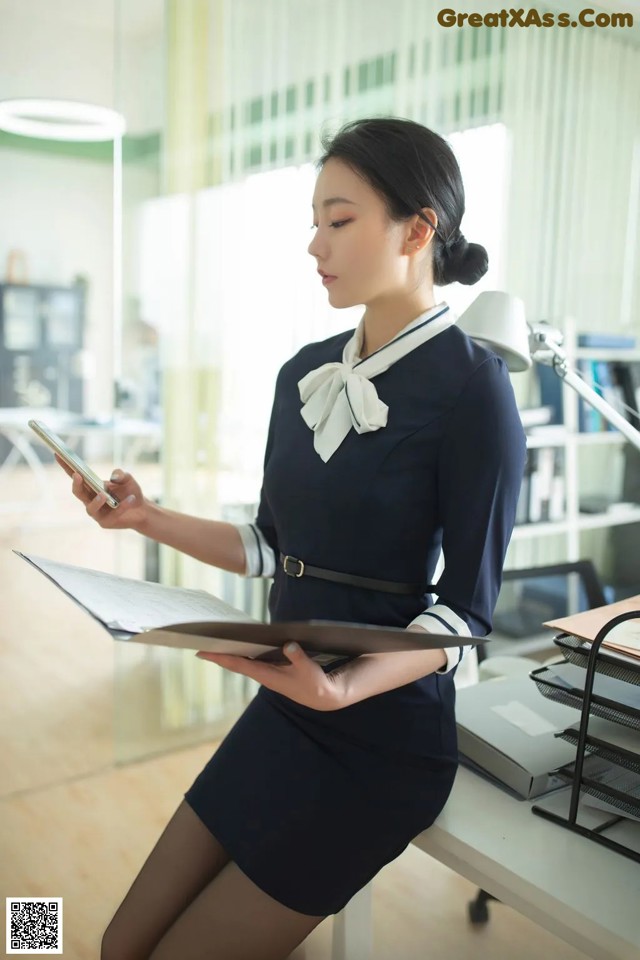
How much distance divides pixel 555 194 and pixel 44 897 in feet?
9.17

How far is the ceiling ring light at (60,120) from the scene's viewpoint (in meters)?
2.30

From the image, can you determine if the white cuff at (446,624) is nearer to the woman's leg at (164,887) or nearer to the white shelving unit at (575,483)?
the woman's leg at (164,887)

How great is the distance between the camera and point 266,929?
112 cm

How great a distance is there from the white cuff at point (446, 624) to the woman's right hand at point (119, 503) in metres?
0.50

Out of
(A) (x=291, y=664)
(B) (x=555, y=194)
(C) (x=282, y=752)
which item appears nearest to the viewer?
(A) (x=291, y=664)

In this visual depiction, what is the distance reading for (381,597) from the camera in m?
1.21

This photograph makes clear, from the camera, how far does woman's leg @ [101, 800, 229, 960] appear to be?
3.96 ft

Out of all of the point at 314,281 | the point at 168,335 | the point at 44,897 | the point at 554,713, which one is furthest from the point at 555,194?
the point at 44,897

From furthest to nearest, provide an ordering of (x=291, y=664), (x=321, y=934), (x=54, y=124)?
(x=54, y=124), (x=321, y=934), (x=291, y=664)

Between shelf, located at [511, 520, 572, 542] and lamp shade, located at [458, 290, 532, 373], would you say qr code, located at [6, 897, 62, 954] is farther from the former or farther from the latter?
shelf, located at [511, 520, 572, 542]

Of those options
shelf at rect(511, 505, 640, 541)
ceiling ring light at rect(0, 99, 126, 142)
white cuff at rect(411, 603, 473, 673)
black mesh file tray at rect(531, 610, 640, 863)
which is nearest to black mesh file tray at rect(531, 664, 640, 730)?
black mesh file tray at rect(531, 610, 640, 863)

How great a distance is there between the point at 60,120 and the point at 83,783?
1791 millimetres

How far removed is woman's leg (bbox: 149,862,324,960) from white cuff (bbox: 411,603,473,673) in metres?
0.37

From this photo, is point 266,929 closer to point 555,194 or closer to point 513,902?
point 513,902
